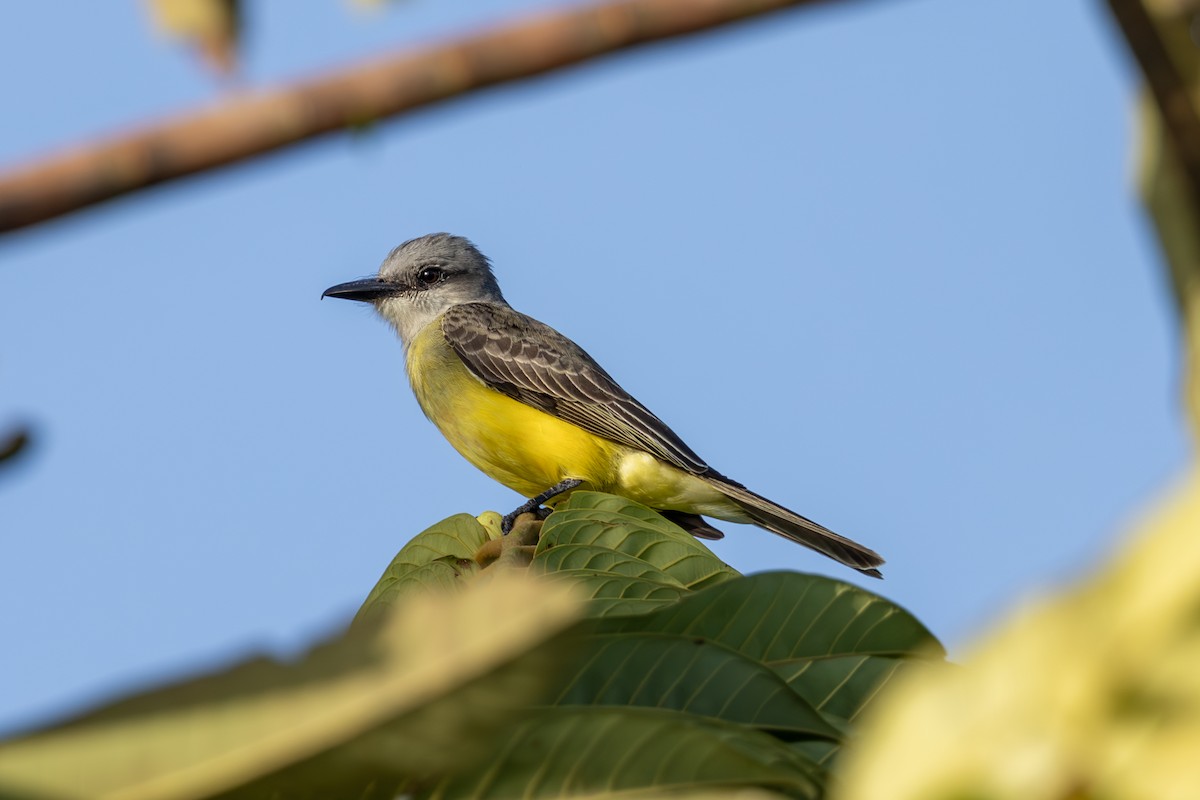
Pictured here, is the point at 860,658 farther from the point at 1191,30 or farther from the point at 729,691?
the point at 1191,30

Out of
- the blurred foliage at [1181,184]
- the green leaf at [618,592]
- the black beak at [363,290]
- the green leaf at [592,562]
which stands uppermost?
the black beak at [363,290]

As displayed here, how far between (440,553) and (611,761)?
198cm

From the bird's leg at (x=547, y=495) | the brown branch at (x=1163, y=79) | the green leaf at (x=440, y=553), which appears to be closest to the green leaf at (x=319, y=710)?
the brown branch at (x=1163, y=79)

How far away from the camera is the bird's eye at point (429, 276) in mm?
9633

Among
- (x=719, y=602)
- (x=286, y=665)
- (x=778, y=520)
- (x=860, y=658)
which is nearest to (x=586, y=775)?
(x=286, y=665)

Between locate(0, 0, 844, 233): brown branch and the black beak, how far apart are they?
8917mm

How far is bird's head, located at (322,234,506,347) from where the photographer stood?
369 inches

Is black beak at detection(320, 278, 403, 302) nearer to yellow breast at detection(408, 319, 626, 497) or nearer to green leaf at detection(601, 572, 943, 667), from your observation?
yellow breast at detection(408, 319, 626, 497)

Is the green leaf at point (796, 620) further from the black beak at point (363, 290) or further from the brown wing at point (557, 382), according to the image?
the black beak at point (363, 290)

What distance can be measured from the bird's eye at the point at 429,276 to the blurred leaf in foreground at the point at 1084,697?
30.5 feet

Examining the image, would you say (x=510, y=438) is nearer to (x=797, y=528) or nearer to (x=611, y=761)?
(x=797, y=528)

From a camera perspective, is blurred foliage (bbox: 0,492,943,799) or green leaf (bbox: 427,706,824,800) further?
green leaf (bbox: 427,706,824,800)

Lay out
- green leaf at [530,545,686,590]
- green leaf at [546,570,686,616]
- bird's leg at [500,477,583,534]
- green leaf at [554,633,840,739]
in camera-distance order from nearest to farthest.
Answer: green leaf at [554,633,840,739] → green leaf at [546,570,686,616] → green leaf at [530,545,686,590] → bird's leg at [500,477,583,534]

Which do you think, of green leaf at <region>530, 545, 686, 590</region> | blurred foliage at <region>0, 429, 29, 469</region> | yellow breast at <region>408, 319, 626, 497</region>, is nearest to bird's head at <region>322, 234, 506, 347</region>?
yellow breast at <region>408, 319, 626, 497</region>
